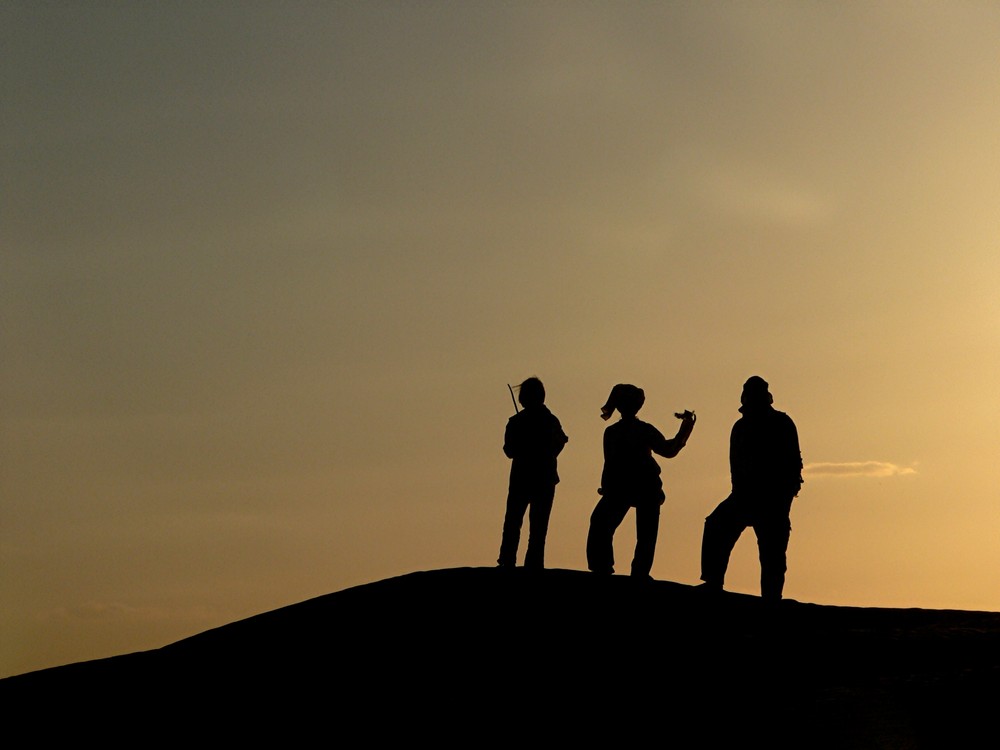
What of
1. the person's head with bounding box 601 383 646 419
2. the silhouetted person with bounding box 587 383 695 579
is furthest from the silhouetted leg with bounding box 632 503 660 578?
Answer: the person's head with bounding box 601 383 646 419

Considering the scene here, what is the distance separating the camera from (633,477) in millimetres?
18562

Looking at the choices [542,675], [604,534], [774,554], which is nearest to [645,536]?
[604,534]

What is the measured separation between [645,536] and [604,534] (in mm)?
529

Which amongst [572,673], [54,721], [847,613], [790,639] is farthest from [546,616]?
[54,721]

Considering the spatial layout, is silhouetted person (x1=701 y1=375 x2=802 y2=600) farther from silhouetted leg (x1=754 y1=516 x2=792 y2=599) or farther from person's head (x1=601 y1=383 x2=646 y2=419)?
person's head (x1=601 y1=383 x2=646 y2=419)

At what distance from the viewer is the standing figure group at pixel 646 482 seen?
59.9 ft

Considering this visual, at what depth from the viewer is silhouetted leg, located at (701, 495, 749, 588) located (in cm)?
1841

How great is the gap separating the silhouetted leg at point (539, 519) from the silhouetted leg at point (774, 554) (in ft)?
8.90

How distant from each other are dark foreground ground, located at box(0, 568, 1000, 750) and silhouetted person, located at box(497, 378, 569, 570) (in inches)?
37.9

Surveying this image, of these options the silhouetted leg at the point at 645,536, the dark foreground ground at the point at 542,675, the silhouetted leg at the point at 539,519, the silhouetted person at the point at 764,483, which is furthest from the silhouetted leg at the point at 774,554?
the silhouetted leg at the point at 539,519

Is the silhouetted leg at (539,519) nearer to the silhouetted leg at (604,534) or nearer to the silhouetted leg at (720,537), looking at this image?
the silhouetted leg at (604,534)

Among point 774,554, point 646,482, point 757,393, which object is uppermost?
point 757,393

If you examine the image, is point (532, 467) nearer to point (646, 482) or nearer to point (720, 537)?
point (646, 482)

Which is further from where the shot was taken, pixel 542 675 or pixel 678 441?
pixel 678 441
